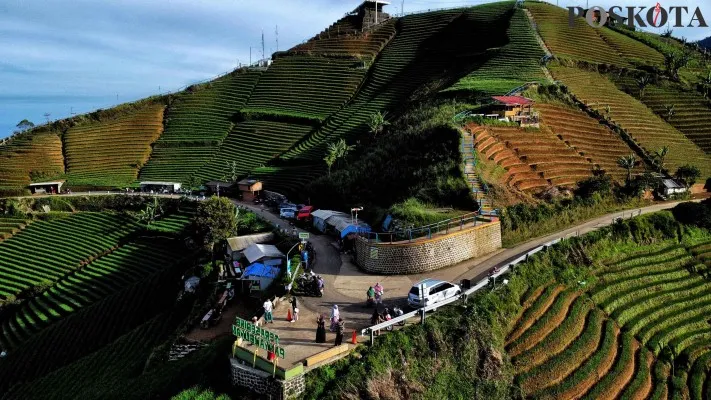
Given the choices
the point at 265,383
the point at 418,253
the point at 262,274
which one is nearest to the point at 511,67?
the point at 418,253

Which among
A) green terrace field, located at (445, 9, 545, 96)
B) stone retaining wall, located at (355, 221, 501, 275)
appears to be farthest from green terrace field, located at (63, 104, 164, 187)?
stone retaining wall, located at (355, 221, 501, 275)

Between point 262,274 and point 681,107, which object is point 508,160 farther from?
point 681,107

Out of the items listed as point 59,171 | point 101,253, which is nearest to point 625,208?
point 101,253

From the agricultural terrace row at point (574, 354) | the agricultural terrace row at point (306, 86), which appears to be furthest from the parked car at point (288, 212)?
the agricultural terrace row at point (306, 86)

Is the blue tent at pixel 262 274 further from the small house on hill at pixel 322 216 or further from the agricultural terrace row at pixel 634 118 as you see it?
the agricultural terrace row at pixel 634 118

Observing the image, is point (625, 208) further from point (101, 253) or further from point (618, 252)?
point (101, 253)

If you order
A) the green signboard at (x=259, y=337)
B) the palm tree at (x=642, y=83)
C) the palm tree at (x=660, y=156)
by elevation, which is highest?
the palm tree at (x=642, y=83)
